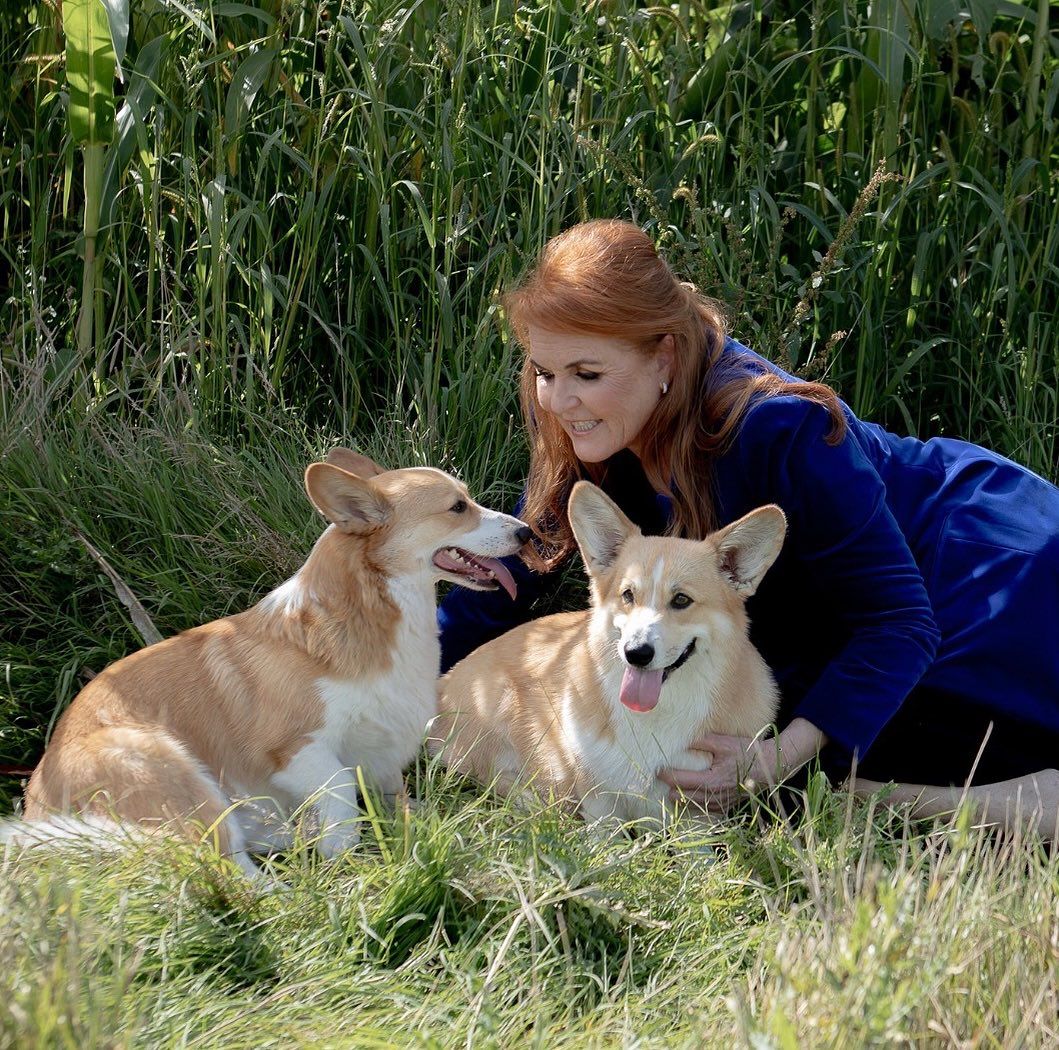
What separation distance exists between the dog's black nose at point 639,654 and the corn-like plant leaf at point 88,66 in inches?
94.2

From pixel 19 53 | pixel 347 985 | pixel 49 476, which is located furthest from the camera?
pixel 19 53

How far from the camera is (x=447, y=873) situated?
2393mm

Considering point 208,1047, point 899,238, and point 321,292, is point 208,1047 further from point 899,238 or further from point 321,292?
point 899,238

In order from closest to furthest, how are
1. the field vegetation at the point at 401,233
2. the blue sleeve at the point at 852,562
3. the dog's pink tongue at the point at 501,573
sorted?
the blue sleeve at the point at 852,562 < the dog's pink tongue at the point at 501,573 < the field vegetation at the point at 401,233

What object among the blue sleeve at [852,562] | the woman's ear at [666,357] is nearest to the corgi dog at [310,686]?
the woman's ear at [666,357]

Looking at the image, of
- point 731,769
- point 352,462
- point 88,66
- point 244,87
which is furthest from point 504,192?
point 731,769

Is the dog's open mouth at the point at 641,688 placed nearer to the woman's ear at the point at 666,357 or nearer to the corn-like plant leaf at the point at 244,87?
the woman's ear at the point at 666,357

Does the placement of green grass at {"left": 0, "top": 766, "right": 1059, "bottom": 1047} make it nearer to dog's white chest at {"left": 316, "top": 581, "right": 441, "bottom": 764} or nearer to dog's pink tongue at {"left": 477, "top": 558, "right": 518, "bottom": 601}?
dog's white chest at {"left": 316, "top": 581, "right": 441, "bottom": 764}

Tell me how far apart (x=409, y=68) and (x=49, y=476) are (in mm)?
1641

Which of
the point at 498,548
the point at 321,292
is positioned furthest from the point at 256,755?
the point at 321,292

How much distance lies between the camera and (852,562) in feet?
9.90

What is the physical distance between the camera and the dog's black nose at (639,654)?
2.74m

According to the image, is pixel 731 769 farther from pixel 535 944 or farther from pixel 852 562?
pixel 535 944

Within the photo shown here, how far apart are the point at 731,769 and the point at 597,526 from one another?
1.99 ft
